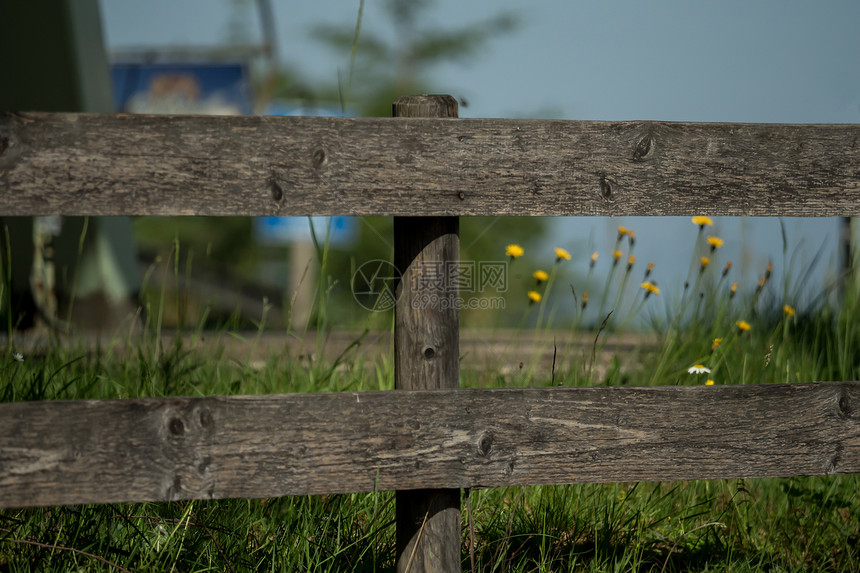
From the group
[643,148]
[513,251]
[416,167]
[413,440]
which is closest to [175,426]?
[413,440]

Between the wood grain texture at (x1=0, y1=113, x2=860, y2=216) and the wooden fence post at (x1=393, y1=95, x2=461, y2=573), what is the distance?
77 mm

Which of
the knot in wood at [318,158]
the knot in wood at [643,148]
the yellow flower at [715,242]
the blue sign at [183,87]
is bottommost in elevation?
the yellow flower at [715,242]

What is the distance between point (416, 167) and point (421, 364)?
480 millimetres

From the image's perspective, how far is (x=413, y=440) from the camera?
186 centimetres

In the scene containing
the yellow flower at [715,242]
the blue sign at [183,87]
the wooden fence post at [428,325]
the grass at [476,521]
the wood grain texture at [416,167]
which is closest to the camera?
the wood grain texture at [416,167]

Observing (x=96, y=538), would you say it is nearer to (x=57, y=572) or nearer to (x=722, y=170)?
(x=57, y=572)

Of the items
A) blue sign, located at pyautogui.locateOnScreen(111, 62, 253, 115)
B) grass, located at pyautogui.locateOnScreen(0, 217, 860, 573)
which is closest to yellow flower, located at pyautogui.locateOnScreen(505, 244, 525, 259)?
grass, located at pyautogui.locateOnScreen(0, 217, 860, 573)

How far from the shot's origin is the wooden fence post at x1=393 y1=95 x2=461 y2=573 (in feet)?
6.12

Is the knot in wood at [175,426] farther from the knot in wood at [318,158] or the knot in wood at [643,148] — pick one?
the knot in wood at [643,148]

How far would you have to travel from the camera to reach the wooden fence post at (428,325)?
1.87 meters

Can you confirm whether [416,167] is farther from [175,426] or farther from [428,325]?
[175,426]

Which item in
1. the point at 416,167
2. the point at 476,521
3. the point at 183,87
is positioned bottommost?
the point at 476,521

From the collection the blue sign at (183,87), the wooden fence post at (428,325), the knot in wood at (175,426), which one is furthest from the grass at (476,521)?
the blue sign at (183,87)

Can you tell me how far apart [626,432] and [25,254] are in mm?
6430
